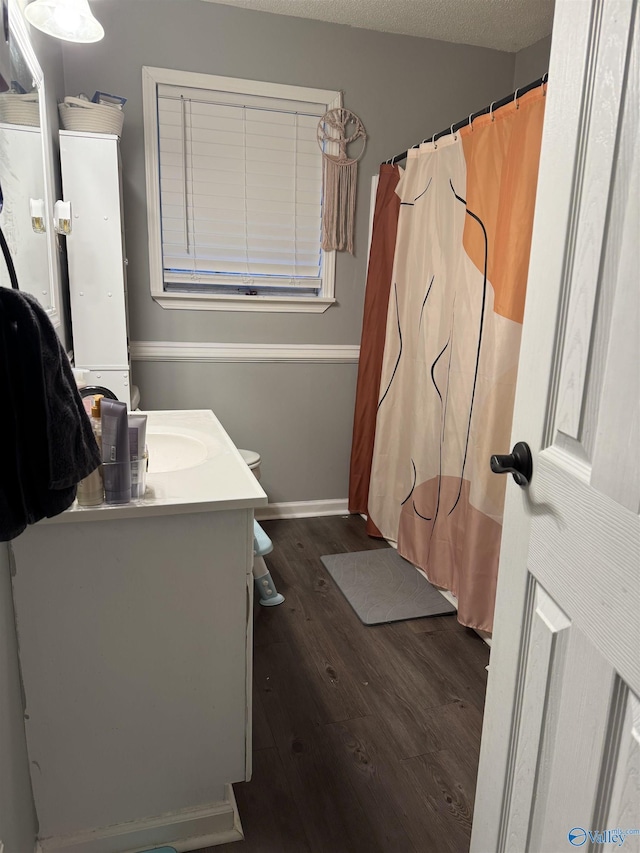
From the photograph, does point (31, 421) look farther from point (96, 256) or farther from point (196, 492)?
point (96, 256)

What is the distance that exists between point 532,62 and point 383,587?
2728mm

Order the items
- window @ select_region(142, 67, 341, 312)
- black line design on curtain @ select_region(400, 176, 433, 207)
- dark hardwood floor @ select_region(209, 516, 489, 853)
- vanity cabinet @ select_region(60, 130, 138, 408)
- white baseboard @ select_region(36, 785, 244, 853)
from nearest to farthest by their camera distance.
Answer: white baseboard @ select_region(36, 785, 244, 853) < dark hardwood floor @ select_region(209, 516, 489, 853) < vanity cabinet @ select_region(60, 130, 138, 408) < black line design on curtain @ select_region(400, 176, 433, 207) < window @ select_region(142, 67, 341, 312)

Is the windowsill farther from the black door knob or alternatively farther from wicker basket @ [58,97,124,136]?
the black door knob

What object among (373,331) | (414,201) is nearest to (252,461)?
(373,331)

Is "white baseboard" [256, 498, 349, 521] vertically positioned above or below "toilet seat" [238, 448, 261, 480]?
below

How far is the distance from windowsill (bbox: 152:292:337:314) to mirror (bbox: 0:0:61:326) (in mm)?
915

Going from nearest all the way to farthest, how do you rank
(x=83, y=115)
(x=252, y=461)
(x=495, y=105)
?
(x=495, y=105) < (x=83, y=115) < (x=252, y=461)

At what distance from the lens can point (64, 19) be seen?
1.52 m

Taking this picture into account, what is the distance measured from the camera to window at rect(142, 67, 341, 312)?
107 inches

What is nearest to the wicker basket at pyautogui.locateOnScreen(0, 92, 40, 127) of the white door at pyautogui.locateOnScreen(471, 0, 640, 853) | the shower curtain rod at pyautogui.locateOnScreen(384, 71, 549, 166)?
the white door at pyautogui.locateOnScreen(471, 0, 640, 853)

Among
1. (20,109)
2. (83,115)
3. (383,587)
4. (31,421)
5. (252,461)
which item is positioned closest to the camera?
(31,421)

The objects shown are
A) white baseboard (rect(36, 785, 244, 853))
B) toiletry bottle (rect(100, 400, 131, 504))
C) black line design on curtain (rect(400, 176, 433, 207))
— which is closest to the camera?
Result: toiletry bottle (rect(100, 400, 131, 504))

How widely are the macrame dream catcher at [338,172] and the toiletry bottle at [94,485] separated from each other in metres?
2.11

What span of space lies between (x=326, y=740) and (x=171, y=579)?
0.80 metres
